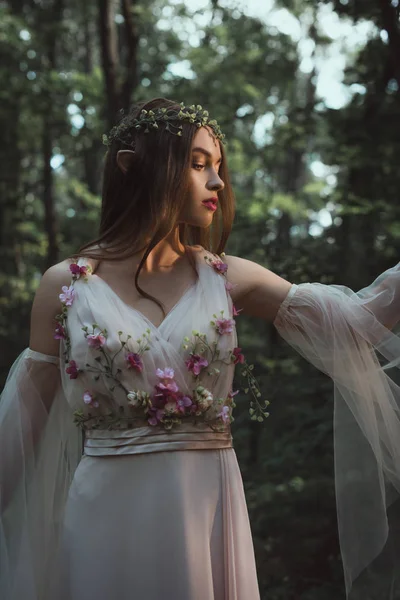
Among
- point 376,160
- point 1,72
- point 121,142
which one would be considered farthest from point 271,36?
point 121,142

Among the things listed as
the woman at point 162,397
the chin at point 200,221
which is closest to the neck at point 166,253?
the woman at point 162,397

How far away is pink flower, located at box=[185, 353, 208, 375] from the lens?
219 cm

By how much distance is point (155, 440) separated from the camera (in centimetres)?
217

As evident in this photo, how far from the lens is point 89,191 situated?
1211cm

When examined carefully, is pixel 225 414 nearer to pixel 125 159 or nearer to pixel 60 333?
pixel 60 333

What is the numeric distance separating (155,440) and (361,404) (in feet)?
2.13

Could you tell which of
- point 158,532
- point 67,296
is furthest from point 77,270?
point 158,532

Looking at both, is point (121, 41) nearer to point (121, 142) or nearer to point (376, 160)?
point (376, 160)

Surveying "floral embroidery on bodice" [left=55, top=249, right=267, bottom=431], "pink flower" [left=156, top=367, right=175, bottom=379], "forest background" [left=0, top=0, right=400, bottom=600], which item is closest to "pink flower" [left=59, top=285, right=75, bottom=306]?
"floral embroidery on bodice" [left=55, top=249, right=267, bottom=431]

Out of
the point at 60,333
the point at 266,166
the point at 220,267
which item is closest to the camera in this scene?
the point at 60,333

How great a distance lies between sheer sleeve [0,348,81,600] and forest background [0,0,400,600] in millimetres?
2741

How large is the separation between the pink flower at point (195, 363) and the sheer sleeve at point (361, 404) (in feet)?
1.24

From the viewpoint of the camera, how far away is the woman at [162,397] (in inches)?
84.2

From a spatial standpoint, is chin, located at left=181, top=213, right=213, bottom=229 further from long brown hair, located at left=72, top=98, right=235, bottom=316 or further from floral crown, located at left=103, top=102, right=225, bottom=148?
floral crown, located at left=103, top=102, right=225, bottom=148
